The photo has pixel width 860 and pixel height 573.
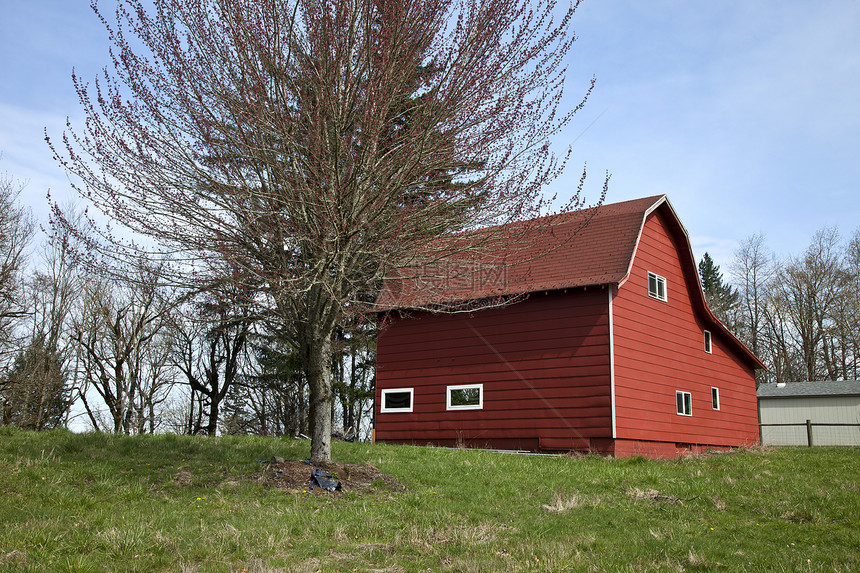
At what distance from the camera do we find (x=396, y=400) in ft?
65.6

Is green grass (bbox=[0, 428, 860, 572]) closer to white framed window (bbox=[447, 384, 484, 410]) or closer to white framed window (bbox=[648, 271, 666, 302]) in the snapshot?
white framed window (bbox=[447, 384, 484, 410])

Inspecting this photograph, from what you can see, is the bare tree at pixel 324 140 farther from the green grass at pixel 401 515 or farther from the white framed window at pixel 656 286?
the white framed window at pixel 656 286

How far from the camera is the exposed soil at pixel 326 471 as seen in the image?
9.52 meters

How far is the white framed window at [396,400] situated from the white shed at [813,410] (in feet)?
70.4

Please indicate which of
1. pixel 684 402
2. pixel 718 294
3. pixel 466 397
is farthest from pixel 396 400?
pixel 718 294

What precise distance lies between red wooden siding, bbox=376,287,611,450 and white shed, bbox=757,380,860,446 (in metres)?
20.5

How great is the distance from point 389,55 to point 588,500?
268 inches

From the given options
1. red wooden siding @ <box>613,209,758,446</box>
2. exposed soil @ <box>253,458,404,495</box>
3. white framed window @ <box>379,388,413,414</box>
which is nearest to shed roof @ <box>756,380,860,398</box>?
red wooden siding @ <box>613,209,758,446</box>

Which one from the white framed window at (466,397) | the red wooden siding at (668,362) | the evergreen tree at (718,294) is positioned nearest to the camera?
the red wooden siding at (668,362)

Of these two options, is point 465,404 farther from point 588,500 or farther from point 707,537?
point 707,537

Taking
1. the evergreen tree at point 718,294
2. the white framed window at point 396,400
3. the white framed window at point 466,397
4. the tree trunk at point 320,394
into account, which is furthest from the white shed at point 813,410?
the tree trunk at point 320,394

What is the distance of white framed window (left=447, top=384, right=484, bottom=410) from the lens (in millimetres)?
18406

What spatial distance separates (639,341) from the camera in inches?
700

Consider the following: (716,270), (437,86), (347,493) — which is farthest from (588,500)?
(716,270)
